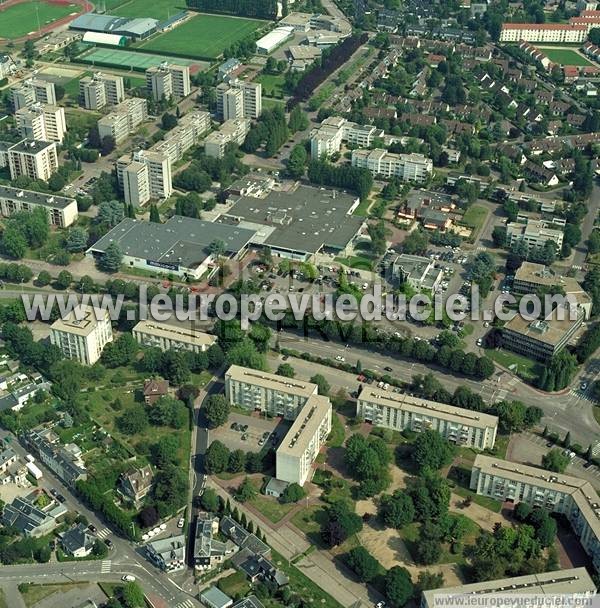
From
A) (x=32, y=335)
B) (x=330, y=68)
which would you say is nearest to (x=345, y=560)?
(x=32, y=335)

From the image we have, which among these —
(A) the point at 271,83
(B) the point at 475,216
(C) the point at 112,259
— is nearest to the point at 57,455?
(C) the point at 112,259

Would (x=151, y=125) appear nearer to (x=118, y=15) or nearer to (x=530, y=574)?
(x=118, y=15)

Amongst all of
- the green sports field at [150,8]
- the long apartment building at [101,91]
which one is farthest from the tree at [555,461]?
the green sports field at [150,8]

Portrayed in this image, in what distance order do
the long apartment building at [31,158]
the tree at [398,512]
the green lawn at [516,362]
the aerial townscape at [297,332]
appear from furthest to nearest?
the long apartment building at [31,158] < the green lawn at [516,362] < the tree at [398,512] < the aerial townscape at [297,332]

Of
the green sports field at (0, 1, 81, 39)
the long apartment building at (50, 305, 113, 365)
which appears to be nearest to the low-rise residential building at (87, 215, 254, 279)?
the long apartment building at (50, 305, 113, 365)

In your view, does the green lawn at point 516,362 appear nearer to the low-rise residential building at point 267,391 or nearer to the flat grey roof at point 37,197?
the low-rise residential building at point 267,391

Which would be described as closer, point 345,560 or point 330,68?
point 345,560
